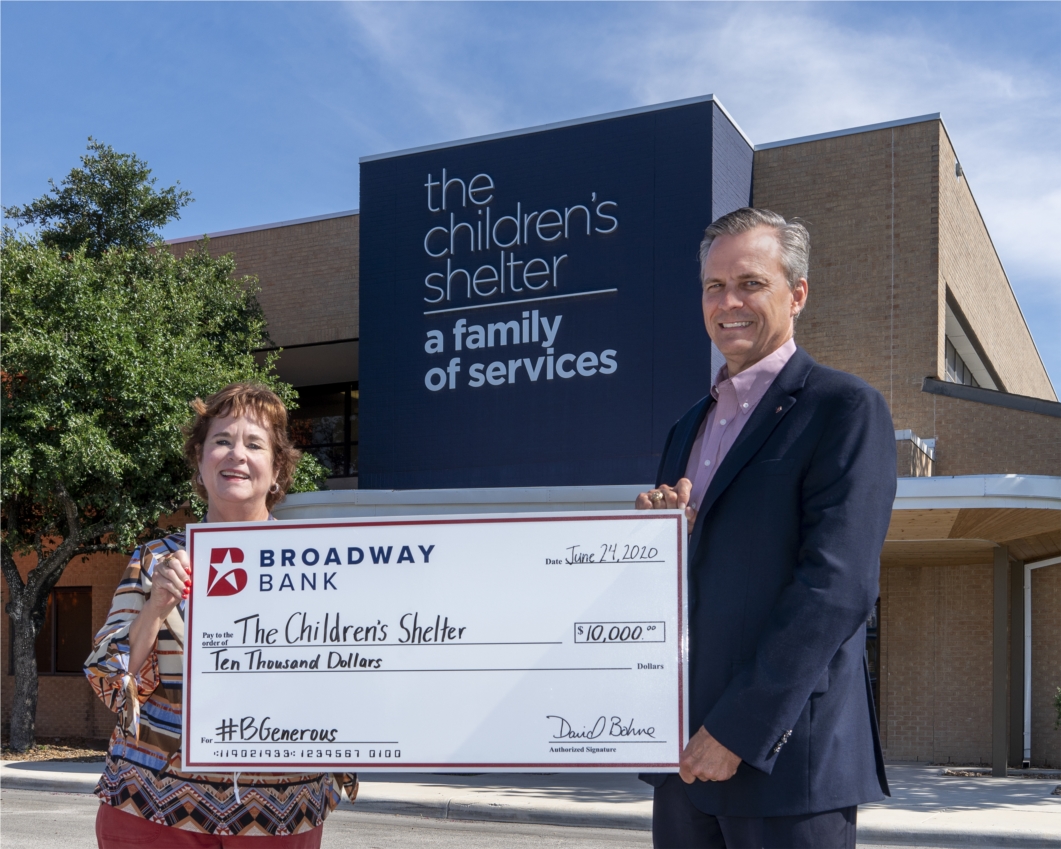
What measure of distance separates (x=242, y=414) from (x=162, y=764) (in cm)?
94

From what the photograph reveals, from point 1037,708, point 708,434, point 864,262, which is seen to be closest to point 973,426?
point 864,262

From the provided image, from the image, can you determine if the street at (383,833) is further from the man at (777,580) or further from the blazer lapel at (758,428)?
the blazer lapel at (758,428)

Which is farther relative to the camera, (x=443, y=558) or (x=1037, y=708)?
(x=1037, y=708)

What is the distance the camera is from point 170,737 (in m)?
2.94

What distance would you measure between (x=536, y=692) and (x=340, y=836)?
26.0 ft

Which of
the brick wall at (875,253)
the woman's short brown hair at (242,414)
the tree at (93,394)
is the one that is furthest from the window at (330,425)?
the woman's short brown hair at (242,414)

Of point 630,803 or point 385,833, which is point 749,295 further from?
point 630,803

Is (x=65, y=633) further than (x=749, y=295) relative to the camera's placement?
Yes

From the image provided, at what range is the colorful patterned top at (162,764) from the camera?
288 centimetres

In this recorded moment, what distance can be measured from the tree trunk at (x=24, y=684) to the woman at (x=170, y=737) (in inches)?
648

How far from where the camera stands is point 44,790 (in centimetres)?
1382

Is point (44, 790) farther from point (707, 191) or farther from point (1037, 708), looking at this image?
point (1037, 708)

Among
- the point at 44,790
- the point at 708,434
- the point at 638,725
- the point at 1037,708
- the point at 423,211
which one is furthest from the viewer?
the point at 423,211

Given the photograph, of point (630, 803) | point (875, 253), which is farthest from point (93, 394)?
point (875, 253)
